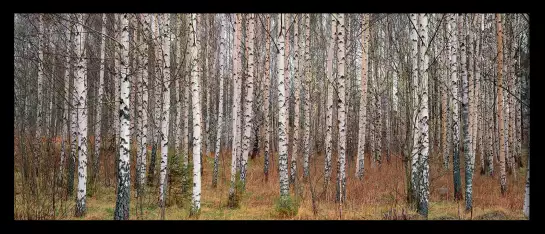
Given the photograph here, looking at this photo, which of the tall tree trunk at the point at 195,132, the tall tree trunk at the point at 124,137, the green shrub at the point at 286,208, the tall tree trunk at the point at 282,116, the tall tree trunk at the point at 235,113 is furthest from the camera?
the tall tree trunk at the point at 235,113

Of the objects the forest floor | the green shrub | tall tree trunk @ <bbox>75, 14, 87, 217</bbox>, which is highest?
tall tree trunk @ <bbox>75, 14, 87, 217</bbox>

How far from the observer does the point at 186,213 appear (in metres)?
9.15

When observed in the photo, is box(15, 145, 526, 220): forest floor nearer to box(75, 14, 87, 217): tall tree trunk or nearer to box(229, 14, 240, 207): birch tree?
box(75, 14, 87, 217): tall tree trunk

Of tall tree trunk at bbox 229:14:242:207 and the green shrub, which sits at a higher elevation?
tall tree trunk at bbox 229:14:242:207

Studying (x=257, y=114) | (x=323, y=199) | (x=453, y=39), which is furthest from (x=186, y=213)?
(x=257, y=114)

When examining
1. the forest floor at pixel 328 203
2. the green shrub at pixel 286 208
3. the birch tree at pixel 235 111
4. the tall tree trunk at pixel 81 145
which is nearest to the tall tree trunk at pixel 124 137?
the forest floor at pixel 328 203

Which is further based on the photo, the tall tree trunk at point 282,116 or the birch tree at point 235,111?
the birch tree at point 235,111

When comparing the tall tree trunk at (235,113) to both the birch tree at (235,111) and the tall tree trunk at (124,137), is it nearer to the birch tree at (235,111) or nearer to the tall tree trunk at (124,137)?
the birch tree at (235,111)

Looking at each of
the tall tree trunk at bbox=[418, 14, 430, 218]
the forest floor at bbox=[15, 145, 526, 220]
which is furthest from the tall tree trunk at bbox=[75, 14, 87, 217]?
the tall tree trunk at bbox=[418, 14, 430, 218]

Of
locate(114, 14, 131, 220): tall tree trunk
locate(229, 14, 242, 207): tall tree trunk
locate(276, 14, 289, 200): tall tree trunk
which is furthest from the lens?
locate(229, 14, 242, 207): tall tree trunk

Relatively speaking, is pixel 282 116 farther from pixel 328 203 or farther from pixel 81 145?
pixel 81 145

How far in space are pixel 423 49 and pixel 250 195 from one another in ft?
20.4

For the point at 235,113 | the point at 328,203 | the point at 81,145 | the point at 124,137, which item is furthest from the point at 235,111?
the point at 124,137

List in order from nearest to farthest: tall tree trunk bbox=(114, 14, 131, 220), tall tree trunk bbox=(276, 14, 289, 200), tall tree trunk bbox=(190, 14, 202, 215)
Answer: tall tree trunk bbox=(114, 14, 131, 220) < tall tree trunk bbox=(190, 14, 202, 215) < tall tree trunk bbox=(276, 14, 289, 200)
